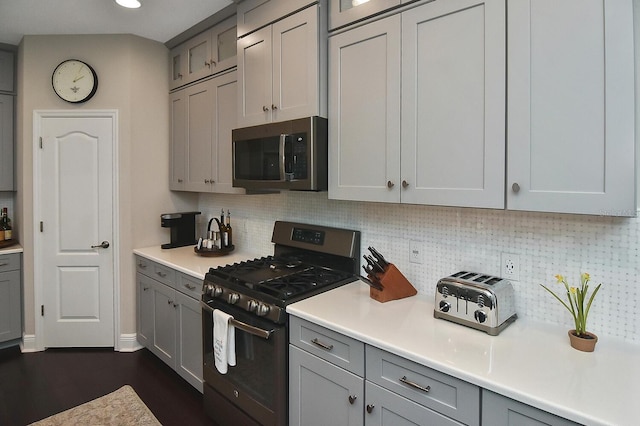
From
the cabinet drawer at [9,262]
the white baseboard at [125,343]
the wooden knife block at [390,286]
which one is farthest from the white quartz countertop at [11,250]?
the wooden knife block at [390,286]

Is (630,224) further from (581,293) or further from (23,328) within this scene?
(23,328)

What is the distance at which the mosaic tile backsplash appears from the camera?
142cm

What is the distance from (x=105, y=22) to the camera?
293cm

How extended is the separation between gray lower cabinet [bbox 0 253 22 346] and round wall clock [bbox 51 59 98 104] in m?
1.47

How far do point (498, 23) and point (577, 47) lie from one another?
0.29 m

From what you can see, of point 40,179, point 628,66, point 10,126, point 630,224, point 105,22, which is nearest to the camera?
point 628,66

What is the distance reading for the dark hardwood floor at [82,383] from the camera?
8.05ft

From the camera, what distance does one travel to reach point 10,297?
3.31 metres

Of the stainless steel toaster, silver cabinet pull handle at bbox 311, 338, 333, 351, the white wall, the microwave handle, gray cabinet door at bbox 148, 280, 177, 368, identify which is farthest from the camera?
the white wall

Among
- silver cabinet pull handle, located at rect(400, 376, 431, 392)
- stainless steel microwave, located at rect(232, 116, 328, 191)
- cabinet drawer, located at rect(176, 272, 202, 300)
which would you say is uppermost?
stainless steel microwave, located at rect(232, 116, 328, 191)

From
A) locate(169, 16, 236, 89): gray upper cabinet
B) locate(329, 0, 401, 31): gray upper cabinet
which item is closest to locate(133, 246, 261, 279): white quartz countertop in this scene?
locate(169, 16, 236, 89): gray upper cabinet

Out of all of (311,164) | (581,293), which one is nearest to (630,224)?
(581,293)

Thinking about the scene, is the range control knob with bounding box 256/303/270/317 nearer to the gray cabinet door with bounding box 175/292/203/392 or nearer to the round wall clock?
the gray cabinet door with bounding box 175/292/203/392

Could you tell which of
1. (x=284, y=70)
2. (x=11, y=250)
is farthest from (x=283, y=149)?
(x=11, y=250)
